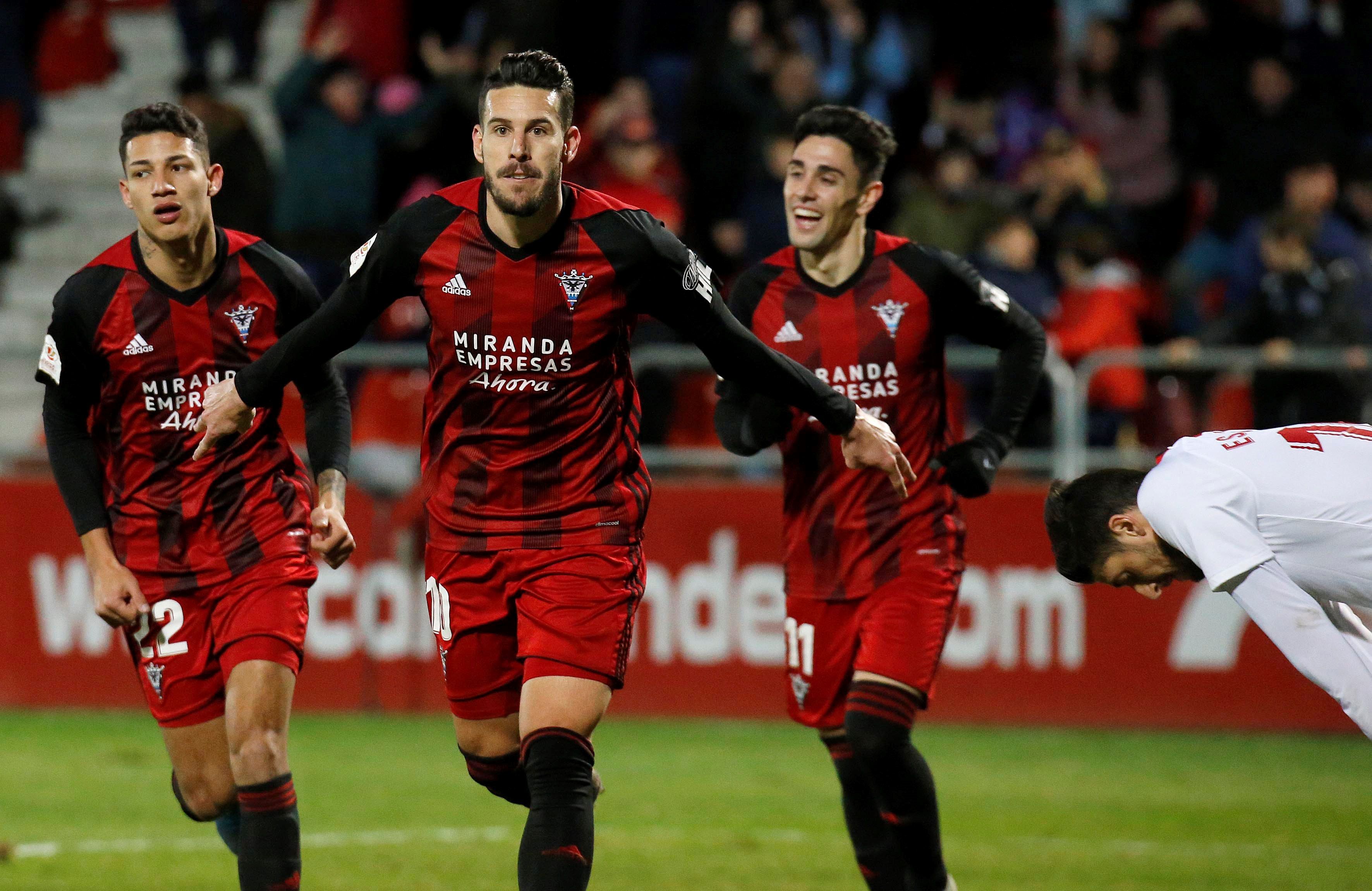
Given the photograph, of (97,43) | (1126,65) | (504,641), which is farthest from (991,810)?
(97,43)

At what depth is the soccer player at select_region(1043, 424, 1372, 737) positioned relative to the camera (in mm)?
4555

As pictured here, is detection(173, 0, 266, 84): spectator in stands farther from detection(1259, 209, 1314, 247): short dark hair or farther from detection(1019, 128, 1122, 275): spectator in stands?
detection(1259, 209, 1314, 247): short dark hair

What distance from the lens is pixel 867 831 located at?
6.64 meters

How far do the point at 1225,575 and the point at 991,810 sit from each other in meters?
4.71

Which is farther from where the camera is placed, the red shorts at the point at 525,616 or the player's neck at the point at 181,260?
the player's neck at the point at 181,260

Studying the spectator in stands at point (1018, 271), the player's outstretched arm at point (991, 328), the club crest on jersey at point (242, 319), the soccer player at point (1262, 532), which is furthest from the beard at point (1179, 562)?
the spectator in stands at point (1018, 271)

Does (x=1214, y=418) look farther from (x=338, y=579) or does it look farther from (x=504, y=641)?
(x=504, y=641)

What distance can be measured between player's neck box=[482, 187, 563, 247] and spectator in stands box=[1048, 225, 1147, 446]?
6.24 m

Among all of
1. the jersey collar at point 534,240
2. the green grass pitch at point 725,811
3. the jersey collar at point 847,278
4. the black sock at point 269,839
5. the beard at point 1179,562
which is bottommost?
the green grass pitch at point 725,811

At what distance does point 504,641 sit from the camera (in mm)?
5840

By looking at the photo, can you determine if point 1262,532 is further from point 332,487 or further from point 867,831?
point 332,487

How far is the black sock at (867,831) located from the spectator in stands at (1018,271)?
5.56 m

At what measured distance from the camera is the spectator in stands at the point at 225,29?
16797 millimetres

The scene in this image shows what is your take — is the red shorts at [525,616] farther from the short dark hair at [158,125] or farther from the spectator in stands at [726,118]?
the spectator in stands at [726,118]
